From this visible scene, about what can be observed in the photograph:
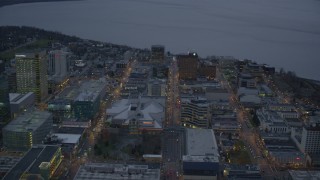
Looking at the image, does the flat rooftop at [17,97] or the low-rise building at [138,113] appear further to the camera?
the flat rooftop at [17,97]

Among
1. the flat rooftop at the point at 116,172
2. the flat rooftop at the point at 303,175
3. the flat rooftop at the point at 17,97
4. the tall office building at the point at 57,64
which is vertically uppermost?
the tall office building at the point at 57,64

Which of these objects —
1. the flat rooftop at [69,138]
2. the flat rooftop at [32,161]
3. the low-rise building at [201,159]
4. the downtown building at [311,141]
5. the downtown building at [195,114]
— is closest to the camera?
the flat rooftop at [32,161]

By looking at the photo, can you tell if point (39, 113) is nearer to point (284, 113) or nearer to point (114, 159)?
point (114, 159)

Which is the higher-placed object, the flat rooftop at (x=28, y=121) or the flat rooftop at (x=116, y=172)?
the flat rooftop at (x=28, y=121)

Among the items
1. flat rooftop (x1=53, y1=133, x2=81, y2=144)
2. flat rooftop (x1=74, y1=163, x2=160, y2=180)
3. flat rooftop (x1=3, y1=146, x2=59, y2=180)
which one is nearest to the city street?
flat rooftop (x1=74, y1=163, x2=160, y2=180)

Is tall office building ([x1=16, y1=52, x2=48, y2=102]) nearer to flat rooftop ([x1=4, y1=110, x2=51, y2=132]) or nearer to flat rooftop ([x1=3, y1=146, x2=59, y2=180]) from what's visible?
flat rooftop ([x1=4, y1=110, x2=51, y2=132])

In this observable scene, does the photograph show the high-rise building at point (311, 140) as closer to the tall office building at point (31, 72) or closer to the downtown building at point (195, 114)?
the downtown building at point (195, 114)

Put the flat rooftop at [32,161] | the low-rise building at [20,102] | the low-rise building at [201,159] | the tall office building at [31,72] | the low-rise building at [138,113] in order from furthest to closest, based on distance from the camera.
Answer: the tall office building at [31,72] < the low-rise building at [20,102] < the low-rise building at [138,113] < the low-rise building at [201,159] < the flat rooftop at [32,161]

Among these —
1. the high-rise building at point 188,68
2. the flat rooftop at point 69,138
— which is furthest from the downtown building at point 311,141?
the high-rise building at point 188,68
